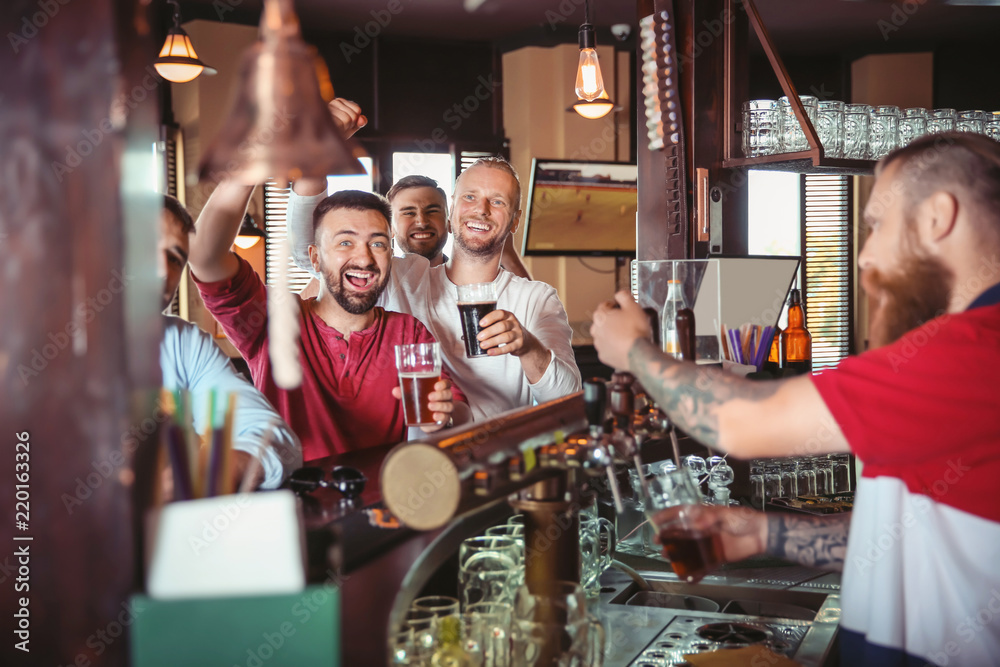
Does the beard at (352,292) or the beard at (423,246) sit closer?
the beard at (352,292)

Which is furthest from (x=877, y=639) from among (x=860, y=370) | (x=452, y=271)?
(x=452, y=271)

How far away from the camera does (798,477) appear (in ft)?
8.37

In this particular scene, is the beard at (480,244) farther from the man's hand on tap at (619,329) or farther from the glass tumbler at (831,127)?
the man's hand on tap at (619,329)

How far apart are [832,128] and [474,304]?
148 centimetres

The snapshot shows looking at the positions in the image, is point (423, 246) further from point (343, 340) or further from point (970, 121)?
point (970, 121)

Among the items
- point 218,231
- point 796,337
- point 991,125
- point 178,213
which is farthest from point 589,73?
point 178,213

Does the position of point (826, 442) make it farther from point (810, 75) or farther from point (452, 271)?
point (810, 75)

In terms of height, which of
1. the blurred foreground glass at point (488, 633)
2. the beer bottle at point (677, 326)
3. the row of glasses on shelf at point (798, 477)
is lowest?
the row of glasses on shelf at point (798, 477)

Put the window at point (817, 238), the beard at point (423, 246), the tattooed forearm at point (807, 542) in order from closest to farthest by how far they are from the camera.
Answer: the tattooed forearm at point (807, 542) → the beard at point (423, 246) → the window at point (817, 238)

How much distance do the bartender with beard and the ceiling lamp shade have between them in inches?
25.3

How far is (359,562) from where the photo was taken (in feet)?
3.30

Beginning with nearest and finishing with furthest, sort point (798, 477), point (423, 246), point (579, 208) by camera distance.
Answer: point (798, 477), point (423, 246), point (579, 208)

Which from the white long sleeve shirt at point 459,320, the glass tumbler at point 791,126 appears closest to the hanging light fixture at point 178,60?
the white long sleeve shirt at point 459,320

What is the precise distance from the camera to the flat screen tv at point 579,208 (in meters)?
7.13
